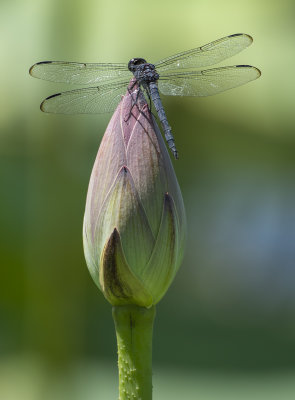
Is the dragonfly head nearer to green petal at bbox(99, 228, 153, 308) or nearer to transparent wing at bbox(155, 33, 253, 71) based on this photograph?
transparent wing at bbox(155, 33, 253, 71)

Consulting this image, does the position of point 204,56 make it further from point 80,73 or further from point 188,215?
point 188,215

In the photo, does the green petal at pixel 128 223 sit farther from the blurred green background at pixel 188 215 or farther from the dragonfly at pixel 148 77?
the blurred green background at pixel 188 215

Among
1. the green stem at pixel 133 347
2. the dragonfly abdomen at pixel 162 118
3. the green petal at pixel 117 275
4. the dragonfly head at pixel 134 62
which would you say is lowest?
the green stem at pixel 133 347

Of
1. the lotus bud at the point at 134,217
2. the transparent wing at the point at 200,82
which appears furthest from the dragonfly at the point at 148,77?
the lotus bud at the point at 134,217

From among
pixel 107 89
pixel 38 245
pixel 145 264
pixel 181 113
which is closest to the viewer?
pixel 145 264

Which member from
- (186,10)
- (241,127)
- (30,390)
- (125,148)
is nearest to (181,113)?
(241,127)

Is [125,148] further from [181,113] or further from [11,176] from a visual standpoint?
[11,176]
